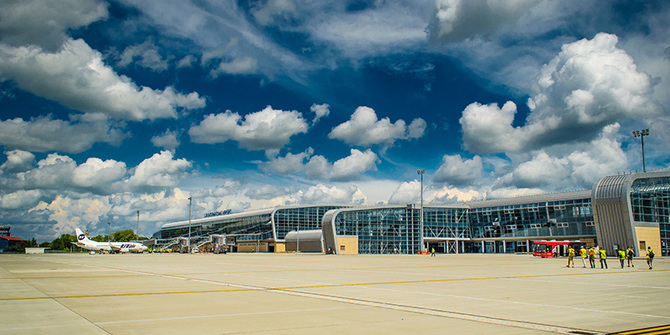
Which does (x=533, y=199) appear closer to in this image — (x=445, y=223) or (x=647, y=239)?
(x=445, y=223)

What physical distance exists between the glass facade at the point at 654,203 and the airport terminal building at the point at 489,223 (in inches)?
6.4

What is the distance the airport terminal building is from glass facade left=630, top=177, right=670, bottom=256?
16 centimetres

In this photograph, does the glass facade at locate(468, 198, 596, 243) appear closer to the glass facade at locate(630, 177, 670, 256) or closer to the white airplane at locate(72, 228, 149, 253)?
the glass facade at locate(630, 177, 670, 256)

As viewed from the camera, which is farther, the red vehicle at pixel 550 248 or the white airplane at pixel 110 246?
the white airplane at pixel 110 246

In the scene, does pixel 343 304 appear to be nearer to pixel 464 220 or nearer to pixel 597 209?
pixel 597 209

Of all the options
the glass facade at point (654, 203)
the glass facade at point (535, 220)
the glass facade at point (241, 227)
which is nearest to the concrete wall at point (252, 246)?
the glass facade at point (241, 227)

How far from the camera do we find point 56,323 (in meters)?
12.1

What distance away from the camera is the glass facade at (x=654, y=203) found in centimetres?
7775

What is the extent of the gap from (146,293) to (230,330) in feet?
33.7

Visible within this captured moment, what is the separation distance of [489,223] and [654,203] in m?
40.0

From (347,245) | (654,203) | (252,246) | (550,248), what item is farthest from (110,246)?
(654,203)

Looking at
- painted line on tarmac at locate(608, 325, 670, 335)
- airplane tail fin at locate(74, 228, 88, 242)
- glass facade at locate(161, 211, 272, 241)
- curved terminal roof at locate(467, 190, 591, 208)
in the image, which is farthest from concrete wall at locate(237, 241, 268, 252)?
painted line on tarmac at locate(608, 325, 670, 335)

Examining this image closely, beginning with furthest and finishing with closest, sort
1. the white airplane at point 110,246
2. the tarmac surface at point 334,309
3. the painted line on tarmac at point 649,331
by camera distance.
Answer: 1. the white airplane at point 110,246
2. the tarmac surface at point 334,309
3. the painted line on tarmac at point 649,331

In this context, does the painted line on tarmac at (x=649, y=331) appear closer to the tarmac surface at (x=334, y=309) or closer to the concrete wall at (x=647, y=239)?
the tarmac surface at (x=334, y=309)
